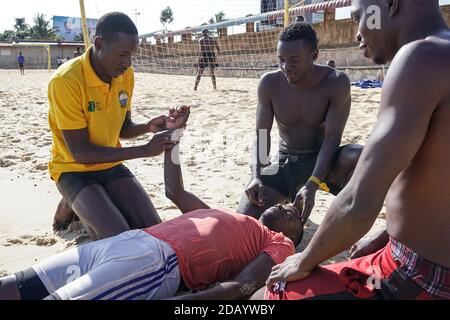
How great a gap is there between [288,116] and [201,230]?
1.46 metres

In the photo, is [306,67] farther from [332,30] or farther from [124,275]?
[332,30]

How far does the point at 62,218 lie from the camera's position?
123 inches

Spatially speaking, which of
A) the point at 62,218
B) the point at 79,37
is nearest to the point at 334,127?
the point at 62,218

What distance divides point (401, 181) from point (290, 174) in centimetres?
176

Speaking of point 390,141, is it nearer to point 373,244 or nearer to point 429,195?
point 429,195

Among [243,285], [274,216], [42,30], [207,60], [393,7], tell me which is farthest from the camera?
[42,30]

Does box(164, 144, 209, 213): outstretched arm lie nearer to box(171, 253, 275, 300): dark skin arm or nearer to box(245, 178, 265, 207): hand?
box(245, 178, 265, 207): hand

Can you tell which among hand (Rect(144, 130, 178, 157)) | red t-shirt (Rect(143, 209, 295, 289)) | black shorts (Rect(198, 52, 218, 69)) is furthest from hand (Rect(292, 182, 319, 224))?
black shorts (Rect(198, 52, 218, 69))

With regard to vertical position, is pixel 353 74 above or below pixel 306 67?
below

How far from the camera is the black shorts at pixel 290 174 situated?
3.13 metres

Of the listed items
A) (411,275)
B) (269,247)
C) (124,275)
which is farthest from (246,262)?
(411,275)

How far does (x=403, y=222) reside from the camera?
4.56ft

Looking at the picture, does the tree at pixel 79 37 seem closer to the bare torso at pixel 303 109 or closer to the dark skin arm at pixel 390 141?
the bare torso at pixel 303 109

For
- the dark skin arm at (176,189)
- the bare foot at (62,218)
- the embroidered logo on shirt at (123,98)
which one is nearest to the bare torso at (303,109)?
the dark skin arm at (176,189)
